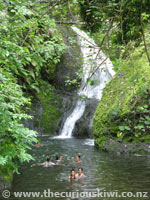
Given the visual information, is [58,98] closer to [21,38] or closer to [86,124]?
[86,124]

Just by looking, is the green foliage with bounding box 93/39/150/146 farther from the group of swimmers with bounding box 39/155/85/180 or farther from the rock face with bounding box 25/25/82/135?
the rock face with bounding box 25/25/82/135

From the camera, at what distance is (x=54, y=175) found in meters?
7.85

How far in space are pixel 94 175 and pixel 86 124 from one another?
1045 cm

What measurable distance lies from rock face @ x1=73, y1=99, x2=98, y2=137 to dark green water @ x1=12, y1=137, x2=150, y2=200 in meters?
6.86

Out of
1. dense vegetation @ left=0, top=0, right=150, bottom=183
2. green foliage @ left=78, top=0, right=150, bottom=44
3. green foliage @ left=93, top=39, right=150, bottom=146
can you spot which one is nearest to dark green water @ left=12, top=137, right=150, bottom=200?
dense vegetation @ left=0, top=0, right=150, bottom=183

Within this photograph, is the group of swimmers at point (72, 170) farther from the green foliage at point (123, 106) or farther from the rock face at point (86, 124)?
the rock face at point (86, 124)

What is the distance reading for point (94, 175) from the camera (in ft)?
25.2

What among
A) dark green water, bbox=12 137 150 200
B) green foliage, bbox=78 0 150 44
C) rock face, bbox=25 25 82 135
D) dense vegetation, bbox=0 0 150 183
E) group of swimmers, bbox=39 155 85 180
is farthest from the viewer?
rock face, bbox=25 25 82 135

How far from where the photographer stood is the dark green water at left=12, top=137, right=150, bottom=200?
21.2 feet

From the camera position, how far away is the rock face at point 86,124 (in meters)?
17.8

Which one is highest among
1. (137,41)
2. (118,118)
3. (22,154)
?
(137,41)

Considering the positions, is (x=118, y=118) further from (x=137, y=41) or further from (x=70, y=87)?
(x=70, y=87)

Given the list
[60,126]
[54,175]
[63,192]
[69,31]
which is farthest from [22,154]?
[69,31]

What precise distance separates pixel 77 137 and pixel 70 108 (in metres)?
3.46
